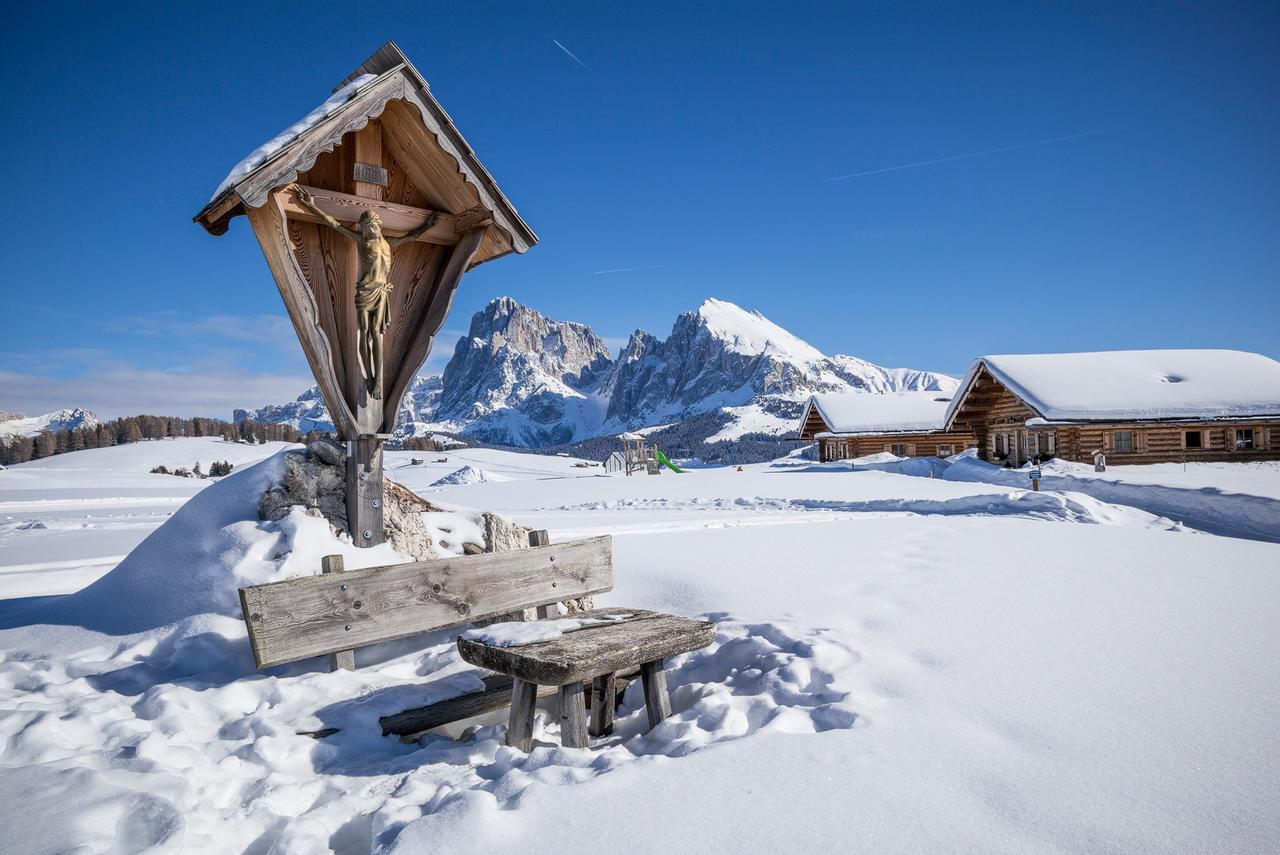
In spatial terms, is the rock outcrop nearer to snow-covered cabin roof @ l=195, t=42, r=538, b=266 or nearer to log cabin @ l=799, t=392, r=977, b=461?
snow-covered cabin roof @ l=195, t=42, r=538, b=266

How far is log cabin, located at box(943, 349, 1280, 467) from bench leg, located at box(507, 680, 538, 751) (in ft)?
Answer: 80.9

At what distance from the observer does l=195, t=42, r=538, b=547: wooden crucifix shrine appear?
4305 millimetres

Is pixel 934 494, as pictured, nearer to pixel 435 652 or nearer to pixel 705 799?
pixel 435 652

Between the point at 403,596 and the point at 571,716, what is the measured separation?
1.27 m

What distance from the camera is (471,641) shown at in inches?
120

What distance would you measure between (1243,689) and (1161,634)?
915 millimetres

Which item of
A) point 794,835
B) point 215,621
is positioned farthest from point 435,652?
point 794,835

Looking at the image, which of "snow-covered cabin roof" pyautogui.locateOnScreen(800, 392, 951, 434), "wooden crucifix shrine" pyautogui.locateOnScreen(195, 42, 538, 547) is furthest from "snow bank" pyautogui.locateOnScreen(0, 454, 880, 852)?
"snow-covered cabin roof" pyautogui.locateOnScreen(800, 392, 951, 434)

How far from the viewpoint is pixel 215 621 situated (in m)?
3.86

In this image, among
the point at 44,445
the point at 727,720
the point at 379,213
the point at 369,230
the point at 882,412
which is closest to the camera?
the point at 727,720

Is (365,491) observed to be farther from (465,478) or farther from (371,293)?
Result: (465,478)

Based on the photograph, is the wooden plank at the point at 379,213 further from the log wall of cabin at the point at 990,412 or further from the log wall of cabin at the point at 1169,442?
the log wall of cabin at the point at 990,412

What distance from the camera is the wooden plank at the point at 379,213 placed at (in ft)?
14.9

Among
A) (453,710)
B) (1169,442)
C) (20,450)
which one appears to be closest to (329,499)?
(453,710)
